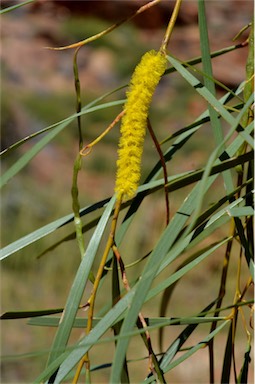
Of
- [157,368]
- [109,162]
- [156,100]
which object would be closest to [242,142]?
[157,368]

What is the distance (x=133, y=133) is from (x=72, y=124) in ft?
24.4

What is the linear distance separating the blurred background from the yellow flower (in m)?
2.16

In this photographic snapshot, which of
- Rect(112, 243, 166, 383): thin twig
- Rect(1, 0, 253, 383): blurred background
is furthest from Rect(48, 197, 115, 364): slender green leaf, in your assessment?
Rect(1, 0, 253, 383): blurred background

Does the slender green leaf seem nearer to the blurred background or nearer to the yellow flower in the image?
the yellow flower

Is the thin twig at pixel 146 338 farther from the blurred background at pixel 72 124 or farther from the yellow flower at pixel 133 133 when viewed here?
the blurred background at pixel 72 124

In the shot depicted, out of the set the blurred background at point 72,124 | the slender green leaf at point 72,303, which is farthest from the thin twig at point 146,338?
the blurred background at point 72,124

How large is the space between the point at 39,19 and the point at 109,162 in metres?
3.56

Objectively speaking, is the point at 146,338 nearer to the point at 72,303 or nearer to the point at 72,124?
the point at 72,303

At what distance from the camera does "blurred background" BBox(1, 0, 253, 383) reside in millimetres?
3320

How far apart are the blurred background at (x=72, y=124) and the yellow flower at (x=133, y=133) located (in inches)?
84.9

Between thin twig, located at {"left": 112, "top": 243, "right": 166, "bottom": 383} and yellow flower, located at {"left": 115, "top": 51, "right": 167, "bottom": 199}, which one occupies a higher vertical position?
yellow flower, located at {"left": 115, "top": 51, "right": 167, "bottom": 199}

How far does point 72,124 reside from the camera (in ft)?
25.7

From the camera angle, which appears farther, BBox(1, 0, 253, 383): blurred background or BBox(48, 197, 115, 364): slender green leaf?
BBox(1, 0, 253, 383): blurred background

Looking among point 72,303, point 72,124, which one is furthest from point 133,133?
point 72,124
